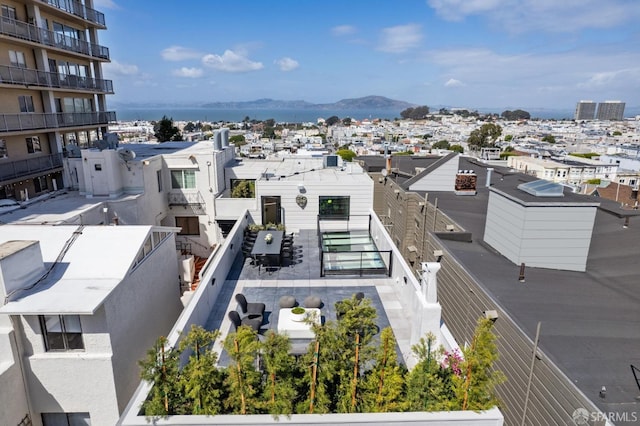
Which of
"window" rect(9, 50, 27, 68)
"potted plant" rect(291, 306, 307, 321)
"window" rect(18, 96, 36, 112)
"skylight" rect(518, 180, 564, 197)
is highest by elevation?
"window" rect(9, 50, 27, 68)

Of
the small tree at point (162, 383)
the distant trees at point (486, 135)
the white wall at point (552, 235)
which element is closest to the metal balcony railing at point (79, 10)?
the small tree at point (162, 383)

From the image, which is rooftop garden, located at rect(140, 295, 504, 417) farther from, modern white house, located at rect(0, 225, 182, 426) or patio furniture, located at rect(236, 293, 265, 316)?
patio furniture, located at rect(236, 293, 265, 316)

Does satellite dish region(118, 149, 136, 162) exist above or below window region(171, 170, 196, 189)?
above

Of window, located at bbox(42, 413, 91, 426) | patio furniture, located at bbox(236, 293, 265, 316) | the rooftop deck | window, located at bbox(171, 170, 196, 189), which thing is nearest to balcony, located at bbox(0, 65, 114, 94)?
window, located at bbox(171, 170, 196, 189)

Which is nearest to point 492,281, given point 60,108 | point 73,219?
point 73,219

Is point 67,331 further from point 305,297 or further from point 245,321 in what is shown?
point 305,297

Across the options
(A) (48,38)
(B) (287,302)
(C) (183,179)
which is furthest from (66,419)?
(A) (48,38)
